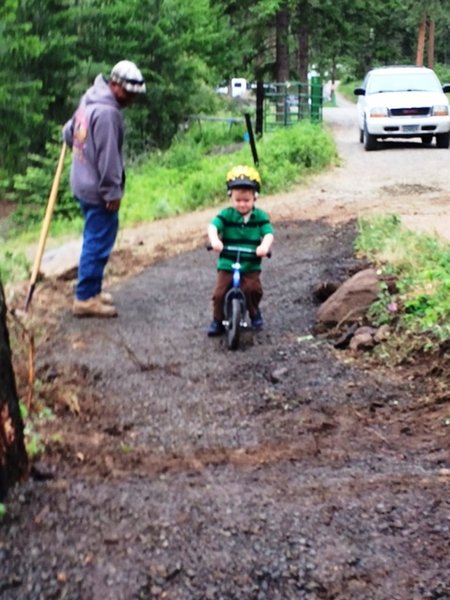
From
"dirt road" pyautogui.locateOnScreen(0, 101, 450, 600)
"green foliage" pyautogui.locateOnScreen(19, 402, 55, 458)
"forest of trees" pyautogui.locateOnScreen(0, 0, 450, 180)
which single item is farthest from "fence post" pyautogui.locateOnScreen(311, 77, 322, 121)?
"green foliage" pyautogui.locateOnScreen(19, 402, 55, 458)

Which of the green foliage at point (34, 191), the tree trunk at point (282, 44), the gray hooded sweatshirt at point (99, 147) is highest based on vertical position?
the gray hooded sweatshirt at point (99, 147)

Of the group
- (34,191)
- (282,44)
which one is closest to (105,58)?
(34,191)

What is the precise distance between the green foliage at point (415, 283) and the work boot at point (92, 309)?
7.73 feet

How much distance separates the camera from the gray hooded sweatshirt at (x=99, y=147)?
718cm

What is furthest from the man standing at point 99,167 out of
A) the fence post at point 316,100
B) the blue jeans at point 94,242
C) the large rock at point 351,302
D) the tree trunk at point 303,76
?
the tree trunk at point 303,76

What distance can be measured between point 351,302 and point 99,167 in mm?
2325

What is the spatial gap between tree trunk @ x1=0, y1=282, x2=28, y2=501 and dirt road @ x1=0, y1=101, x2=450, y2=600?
9 centimetres

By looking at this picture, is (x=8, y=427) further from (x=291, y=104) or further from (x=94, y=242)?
(x=291, y=104)

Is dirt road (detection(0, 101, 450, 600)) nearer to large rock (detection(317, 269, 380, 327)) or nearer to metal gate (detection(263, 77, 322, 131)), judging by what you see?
large rock (detection(317, 269, 380, 327))

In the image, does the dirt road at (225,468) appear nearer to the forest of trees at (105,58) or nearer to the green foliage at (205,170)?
the green foliage at (205,170)

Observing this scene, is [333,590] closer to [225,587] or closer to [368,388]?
[225,587]

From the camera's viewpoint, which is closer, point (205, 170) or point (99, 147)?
point (99, 147)

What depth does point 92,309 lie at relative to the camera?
25.1 feet

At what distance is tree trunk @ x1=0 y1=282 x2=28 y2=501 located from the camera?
3502 mm
